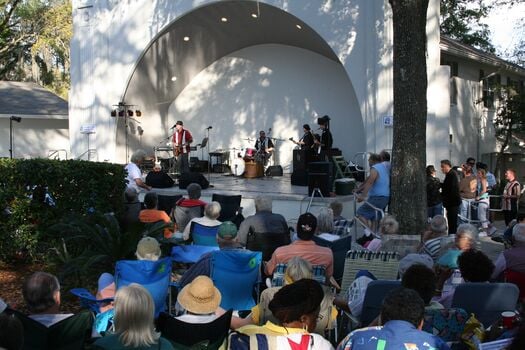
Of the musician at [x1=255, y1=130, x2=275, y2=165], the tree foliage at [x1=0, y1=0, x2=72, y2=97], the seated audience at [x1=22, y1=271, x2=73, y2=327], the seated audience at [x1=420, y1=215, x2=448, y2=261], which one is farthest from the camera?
the tree foliage at [x1=0, y1=0, x2=72, y2=97]

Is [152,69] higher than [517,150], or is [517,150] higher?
[152,69]

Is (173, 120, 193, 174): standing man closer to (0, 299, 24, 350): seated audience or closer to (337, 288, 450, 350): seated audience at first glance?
(337, 288, 450, 350): seated audience

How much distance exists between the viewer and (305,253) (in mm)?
5012

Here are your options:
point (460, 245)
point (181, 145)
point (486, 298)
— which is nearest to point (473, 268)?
point (486, 298)

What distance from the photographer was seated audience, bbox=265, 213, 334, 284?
5.00 m

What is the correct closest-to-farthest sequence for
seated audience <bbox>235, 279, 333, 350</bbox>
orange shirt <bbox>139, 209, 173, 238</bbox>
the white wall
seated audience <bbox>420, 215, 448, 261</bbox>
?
seated audience <bbox>235, 279, 333, 350</bbox> < seated audience <bbox>420, 215, 448, 261</bbox> < orange shirt <bbox>139, 209, 173, 238</bbox> < the white wall

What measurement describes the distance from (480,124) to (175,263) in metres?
16.8

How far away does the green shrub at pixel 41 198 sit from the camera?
7.12 meters

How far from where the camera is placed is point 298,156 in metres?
15.6

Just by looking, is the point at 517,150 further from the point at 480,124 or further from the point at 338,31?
the point at 338,31

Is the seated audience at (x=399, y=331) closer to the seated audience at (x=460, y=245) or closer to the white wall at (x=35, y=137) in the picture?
the seated audience at (x=460, y=245)

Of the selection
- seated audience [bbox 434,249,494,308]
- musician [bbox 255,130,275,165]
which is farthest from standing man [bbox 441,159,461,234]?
musician [bbox 255,130,275,165]

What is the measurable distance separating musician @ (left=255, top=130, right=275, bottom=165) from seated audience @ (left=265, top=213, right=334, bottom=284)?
12360mm

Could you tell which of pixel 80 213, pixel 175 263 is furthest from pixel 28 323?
pixel 80 213
